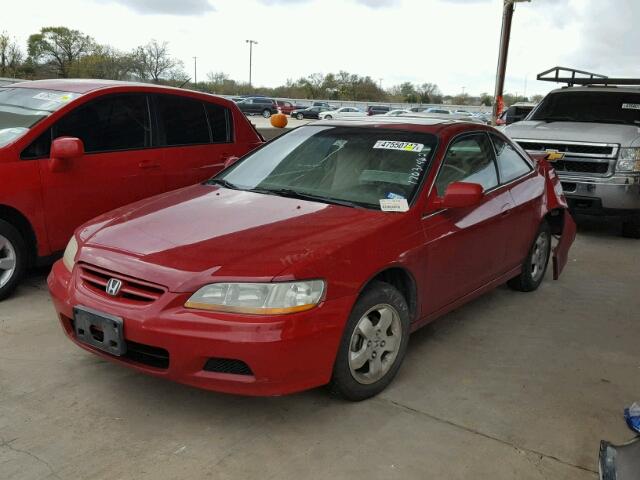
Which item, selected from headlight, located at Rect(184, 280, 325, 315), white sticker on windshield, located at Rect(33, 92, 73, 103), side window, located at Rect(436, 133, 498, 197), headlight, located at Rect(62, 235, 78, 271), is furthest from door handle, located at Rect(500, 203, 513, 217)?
white sticker on windshield, located at Rect(33, 92, 73, 103)

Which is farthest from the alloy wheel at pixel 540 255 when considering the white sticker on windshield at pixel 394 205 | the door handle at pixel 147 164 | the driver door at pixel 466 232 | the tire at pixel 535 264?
the door handle at pixel 147 164

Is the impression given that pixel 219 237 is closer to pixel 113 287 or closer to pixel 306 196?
pixel 113 287

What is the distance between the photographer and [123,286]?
2.82m

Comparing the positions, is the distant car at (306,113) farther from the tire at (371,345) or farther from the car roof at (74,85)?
the tire at (371,345)

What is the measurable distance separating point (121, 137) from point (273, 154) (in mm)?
1707

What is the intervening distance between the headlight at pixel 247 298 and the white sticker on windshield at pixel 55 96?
3020mm

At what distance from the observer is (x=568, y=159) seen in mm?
7301

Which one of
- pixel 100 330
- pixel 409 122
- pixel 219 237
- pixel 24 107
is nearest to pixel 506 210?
pixel 409 122

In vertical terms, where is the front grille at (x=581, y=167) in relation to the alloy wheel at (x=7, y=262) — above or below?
above

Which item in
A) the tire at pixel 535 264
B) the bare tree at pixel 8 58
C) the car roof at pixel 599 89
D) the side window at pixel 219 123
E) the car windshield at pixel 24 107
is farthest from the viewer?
the bare tree at pixel 8 58

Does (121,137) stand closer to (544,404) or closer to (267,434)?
(267,434)

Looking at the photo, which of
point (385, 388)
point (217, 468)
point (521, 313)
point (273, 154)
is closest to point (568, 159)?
point (521, 313)

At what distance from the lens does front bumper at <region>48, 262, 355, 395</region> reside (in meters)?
2.62

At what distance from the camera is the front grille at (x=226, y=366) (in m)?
2.69
